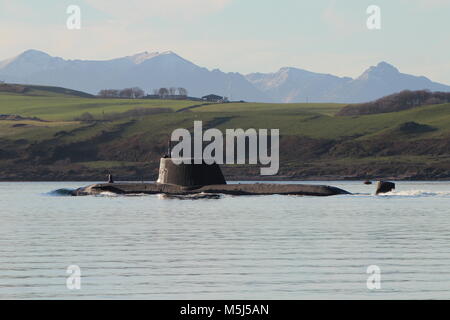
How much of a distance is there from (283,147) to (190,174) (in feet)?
355

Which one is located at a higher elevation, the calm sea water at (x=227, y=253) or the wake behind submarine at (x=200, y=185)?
the wake behind submarine at (x=200, y=185)

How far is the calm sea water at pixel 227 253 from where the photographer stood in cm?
2570

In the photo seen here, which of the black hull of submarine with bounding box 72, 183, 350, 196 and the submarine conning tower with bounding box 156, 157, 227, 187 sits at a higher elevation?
the submarine conning tower with bounding box 156, 157, 227, 187

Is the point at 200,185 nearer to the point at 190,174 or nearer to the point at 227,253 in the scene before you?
the point at 190,174

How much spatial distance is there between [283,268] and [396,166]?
136 metres

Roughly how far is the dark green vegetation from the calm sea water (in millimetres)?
103524

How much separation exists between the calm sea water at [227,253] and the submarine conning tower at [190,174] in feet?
35.1

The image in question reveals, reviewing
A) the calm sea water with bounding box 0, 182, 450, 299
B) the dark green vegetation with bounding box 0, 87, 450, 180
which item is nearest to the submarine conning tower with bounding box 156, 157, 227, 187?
the calm sea water with bounding box 0, 182, 450, 299

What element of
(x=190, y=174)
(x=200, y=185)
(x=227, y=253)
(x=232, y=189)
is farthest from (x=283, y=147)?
(x=227, y=253)

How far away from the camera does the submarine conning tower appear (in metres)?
72.9

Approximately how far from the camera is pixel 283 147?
180375 mm

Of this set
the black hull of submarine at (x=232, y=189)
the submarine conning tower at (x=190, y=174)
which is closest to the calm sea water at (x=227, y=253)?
the submarine conning tower at (x=190, y=174)

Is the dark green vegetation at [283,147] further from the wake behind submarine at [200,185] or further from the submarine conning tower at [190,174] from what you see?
the submarine conning tower at [190,174]

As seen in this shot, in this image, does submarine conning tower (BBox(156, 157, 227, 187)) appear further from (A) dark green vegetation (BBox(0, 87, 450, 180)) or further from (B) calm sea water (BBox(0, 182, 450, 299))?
(A) dark green vegetation (BBox(0, 87, 450, 180))
